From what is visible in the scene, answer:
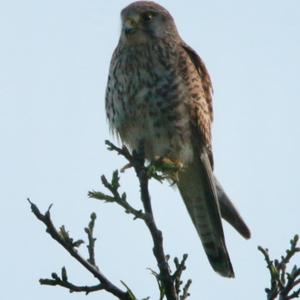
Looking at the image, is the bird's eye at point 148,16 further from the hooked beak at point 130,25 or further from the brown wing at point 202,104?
the brown wing at point 202,104

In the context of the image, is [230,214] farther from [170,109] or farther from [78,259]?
[78,259]

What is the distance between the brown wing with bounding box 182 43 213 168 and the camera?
5204mm

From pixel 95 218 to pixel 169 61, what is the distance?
82.0 inches

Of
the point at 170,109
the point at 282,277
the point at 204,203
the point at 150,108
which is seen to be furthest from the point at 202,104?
the point at 282,277

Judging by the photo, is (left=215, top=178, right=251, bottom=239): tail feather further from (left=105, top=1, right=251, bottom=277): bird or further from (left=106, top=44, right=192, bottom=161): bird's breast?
(left=106, top=44, right=192, bottom=161): bird's breast

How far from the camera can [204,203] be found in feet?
18.0

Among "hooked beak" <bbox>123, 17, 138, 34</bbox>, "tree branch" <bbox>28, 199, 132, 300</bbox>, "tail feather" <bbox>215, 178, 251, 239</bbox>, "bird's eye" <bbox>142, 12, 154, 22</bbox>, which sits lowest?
"tree branch" <bbox>28, 199, 132, 300</bbox>

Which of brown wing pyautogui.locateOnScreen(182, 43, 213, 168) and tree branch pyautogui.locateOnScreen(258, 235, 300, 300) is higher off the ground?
brown wing pyautogui.locateOnScreen(182, 43, 213, 168)

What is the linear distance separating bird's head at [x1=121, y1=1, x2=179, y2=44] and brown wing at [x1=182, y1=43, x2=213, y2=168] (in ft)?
0.69

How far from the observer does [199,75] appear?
545cm

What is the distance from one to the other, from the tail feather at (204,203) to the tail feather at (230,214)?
0.05 metres

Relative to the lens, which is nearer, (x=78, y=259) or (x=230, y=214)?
(x=78, y=259)

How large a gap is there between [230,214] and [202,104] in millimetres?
823

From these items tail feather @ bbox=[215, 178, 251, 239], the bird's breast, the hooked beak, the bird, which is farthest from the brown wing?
the hooked beak
